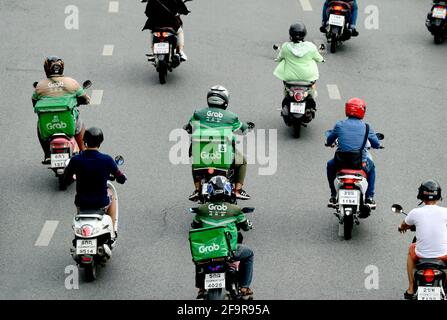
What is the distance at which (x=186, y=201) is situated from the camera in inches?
821

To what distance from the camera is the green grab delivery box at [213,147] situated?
1978 centimetres

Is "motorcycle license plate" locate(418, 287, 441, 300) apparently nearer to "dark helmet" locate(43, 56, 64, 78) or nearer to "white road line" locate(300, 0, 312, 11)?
"dark helmet" locate(43, 56, 64, 78)

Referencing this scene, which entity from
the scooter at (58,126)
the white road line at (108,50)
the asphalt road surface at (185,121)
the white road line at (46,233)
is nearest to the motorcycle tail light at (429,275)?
the asphalt road surface at (185,121)

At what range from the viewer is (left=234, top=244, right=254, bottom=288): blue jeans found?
16.9 meters

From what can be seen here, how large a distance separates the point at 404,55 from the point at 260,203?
7299 millimetres

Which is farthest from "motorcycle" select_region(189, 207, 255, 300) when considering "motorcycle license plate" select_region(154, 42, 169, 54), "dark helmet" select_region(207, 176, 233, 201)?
"motorcycle license plate" select_region(154, 42, 169, 54)

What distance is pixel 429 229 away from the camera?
16.9 metres

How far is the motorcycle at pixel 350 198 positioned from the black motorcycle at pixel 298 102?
333cm

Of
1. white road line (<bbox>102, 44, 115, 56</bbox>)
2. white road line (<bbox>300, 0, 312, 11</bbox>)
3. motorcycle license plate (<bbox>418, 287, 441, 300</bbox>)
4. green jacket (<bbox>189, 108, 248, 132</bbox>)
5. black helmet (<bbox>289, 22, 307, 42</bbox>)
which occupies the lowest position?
motorcycle license plate (<bbox>418, 287, 441, 300</bbox>)

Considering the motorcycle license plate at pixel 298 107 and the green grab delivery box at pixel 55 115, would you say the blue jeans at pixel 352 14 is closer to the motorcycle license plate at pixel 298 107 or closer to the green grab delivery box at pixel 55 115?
the motorcycle license plate at pixel 298 107

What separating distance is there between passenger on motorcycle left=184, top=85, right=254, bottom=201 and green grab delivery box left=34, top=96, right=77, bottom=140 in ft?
6.09

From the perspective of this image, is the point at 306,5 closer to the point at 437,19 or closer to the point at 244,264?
the point at 437,19
